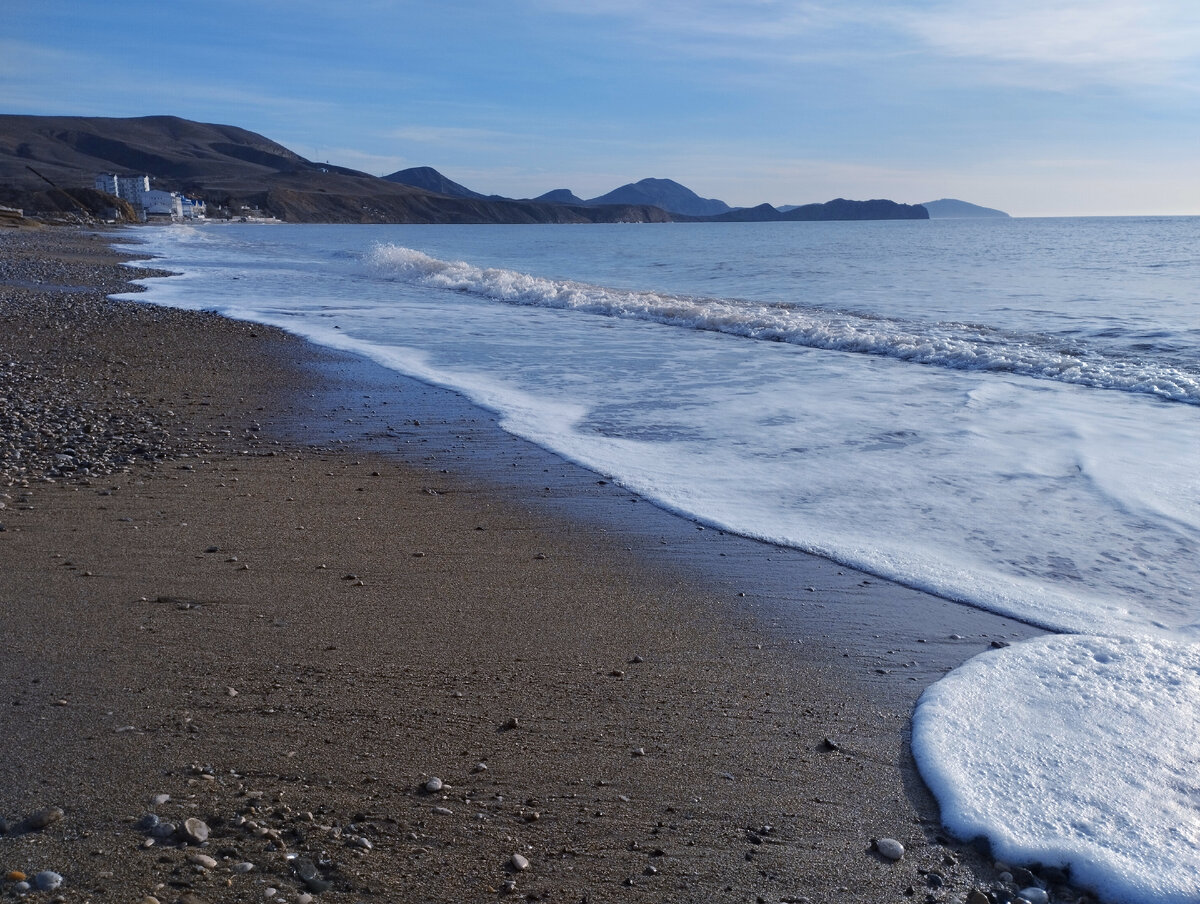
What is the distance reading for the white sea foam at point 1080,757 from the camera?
88.1 inches

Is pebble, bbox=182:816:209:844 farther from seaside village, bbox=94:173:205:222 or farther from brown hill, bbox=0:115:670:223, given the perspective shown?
brown hill, bbox=0:115:670:223

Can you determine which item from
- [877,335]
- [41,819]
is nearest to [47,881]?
[41,819]

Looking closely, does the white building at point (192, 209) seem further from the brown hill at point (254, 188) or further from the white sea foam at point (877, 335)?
the white sea foam at point (877, 335)

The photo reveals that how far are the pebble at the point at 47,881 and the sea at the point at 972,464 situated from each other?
2.13 metres

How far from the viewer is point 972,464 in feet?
19.5

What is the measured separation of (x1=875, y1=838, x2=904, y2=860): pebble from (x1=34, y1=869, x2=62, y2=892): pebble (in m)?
1.88

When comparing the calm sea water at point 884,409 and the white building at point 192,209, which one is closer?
the calm sea water at point 884,409

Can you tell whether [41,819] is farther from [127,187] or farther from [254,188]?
[254,188]

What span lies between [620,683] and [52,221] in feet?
262

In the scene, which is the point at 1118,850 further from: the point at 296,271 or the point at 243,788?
the point at 296,271

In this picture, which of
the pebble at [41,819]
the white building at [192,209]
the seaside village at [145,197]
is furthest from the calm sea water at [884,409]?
the white building at [192,209]

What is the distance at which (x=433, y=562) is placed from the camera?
4.16m

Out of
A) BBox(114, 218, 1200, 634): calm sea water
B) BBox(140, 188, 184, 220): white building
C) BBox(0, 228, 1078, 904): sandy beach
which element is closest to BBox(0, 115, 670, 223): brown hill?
BBox(140, 188, 184, 220): white building

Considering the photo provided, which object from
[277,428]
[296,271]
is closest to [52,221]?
[296,271]
